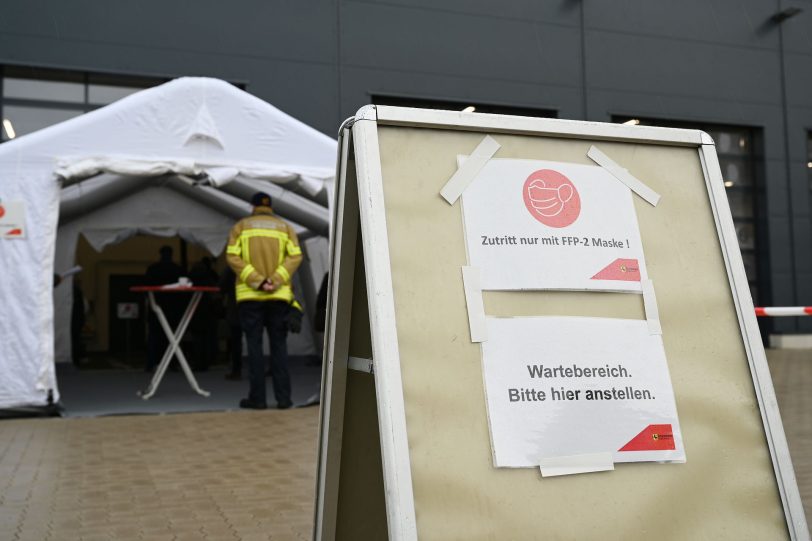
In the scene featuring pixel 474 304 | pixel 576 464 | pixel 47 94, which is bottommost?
pixel 576 464

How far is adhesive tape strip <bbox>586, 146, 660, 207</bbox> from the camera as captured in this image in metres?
2.66

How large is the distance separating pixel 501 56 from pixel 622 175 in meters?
12.1

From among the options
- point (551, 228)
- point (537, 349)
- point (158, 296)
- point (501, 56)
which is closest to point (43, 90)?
point (158, 296)

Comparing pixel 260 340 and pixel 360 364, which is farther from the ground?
pixel 260 340

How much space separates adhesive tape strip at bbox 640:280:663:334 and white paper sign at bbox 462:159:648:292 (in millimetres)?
25

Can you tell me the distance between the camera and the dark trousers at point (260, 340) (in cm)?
802

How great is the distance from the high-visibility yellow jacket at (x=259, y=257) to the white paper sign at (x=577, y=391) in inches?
226

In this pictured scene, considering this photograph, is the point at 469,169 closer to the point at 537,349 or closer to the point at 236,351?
the point at 537,349

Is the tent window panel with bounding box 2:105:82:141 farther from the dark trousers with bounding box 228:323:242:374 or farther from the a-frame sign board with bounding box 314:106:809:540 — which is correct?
the a-frame sign board with bounding box 314:106:809:540

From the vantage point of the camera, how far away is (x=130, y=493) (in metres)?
4.66

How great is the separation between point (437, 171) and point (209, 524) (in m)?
2.41

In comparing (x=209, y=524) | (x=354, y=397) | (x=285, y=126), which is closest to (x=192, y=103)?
(x=285, y=126)

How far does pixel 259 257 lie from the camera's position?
7.90 meters

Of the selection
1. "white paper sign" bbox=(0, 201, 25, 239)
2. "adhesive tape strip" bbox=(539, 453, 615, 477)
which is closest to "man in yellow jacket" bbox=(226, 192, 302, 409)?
"white paper sign" bbox=(0, 201, 25, 239)
